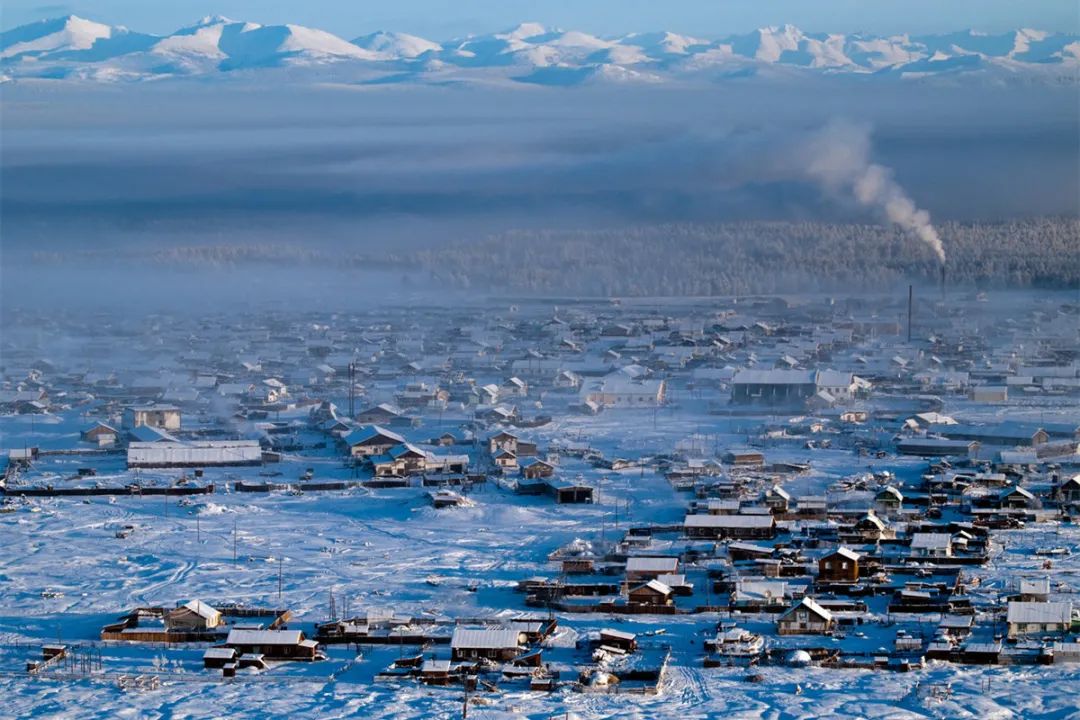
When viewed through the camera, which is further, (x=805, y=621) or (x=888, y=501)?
(x=888, y=501)

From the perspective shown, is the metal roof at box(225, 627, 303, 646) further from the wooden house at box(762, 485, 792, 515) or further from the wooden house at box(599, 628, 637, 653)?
the wooden house at box(762, 485, 792, 515)

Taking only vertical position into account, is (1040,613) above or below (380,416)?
below

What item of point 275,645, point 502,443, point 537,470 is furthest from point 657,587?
point 502,443

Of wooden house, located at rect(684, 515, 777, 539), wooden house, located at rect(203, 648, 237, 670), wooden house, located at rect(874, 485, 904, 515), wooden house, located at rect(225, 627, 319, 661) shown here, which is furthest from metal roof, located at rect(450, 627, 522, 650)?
wooden house, located at rect(874, 485, 904, 515)

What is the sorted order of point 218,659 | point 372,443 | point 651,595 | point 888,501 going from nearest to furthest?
1. point 218,659
2. point 651,595
3. point 888,501
4. point 372,443

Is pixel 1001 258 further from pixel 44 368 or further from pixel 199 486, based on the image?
pixel 199 486

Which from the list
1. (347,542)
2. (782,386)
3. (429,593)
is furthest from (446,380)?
(429,593)

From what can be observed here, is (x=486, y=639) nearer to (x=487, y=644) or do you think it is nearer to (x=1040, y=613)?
(x=487, y=644)

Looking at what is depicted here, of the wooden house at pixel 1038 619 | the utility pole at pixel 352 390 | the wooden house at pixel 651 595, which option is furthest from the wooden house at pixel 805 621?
the utility pole at pixel 352 390
